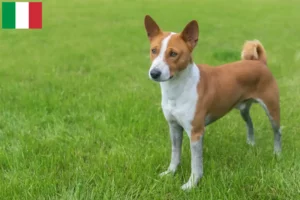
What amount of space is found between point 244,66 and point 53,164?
2293 mm

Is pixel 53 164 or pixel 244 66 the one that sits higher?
pixel 244 66

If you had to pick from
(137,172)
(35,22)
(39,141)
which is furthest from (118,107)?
(35,22)

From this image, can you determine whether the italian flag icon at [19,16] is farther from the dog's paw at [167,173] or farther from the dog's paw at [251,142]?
the dog's paw at [167,173]

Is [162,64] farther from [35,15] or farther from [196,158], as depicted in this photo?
[35,15]

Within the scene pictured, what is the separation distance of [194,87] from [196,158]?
70 cm

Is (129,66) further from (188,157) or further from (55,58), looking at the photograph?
(188,157)

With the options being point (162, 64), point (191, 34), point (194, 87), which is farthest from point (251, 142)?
point (162, 64)

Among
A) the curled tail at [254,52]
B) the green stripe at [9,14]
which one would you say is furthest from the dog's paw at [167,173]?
the green stripe at [9,14]

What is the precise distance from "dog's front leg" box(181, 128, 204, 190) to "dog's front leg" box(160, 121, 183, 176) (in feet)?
0.94

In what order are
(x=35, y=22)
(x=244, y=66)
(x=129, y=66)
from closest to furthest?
(x=244, y=66)
(x=129, y=66)
(x=35, y=22)

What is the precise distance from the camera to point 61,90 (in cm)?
657

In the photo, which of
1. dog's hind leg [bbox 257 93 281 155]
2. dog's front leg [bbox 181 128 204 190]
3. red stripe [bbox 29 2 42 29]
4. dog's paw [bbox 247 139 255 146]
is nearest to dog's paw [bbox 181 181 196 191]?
dog's front leg [bbox 181 128 204 190]

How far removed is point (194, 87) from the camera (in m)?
3.76

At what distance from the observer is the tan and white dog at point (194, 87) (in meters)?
3.50
